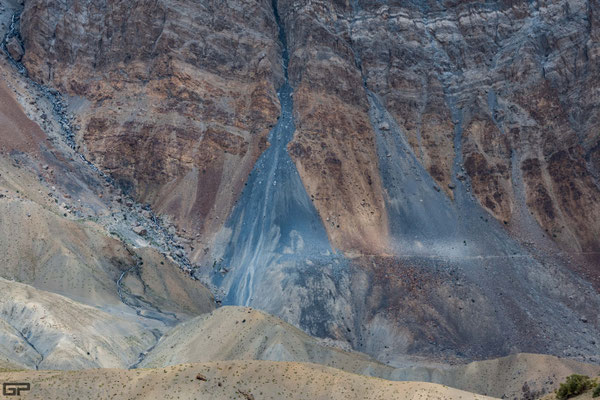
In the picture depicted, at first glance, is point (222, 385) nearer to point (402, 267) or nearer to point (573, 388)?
point (573, 388)

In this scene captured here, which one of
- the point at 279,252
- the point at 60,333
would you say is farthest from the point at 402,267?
the point at 60,333

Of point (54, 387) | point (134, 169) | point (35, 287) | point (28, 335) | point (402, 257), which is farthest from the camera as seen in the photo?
point (134, 169)

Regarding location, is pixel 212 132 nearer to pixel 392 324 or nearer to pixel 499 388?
pixel 392 324

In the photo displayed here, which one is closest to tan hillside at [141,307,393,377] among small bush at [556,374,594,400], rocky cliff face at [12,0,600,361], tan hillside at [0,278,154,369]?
tan hillside at [0,278,154,369]

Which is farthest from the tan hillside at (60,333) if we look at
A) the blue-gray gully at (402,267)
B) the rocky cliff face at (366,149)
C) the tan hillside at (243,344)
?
the rocky cliff face at (366,149)

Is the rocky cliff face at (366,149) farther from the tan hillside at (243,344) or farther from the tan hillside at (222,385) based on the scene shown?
the tan hillside at (222,385)

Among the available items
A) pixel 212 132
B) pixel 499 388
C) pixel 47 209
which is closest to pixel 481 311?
pixel 499 388

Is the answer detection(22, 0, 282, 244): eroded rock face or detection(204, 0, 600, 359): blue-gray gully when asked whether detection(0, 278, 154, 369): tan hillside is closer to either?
detection(204, 0, 600, 359): blue-gray gully
